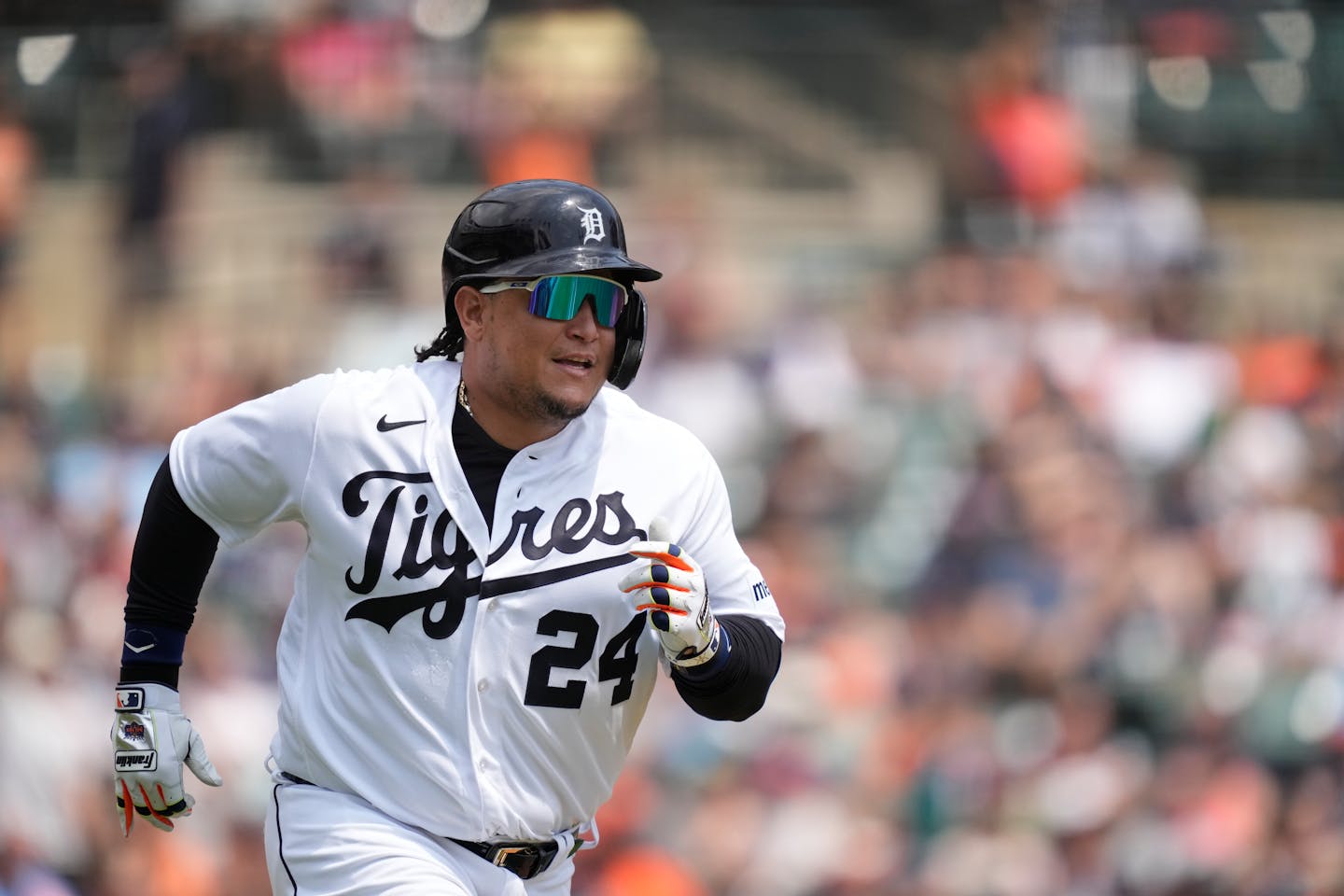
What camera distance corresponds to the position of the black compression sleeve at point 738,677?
13.2 ft

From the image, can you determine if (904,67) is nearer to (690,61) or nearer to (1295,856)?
(690,61)

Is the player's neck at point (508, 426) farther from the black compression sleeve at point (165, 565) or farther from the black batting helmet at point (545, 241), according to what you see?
the black compression sleeve at point (165, 565)

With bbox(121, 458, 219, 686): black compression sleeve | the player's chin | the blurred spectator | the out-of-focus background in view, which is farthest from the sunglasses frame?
the blurred spectator

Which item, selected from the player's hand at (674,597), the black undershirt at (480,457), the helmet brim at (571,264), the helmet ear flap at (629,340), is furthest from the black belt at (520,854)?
the helmet brim at (571,264)

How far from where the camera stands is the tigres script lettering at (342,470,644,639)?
4.07m

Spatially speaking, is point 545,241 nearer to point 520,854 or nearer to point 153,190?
point 520,854

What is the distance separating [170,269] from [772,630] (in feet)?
28.5

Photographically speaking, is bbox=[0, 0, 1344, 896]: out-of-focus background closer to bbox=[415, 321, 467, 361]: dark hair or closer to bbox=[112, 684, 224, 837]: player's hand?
bbox=[112, 684, 224, 837]: player's hand

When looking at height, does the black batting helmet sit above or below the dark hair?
above

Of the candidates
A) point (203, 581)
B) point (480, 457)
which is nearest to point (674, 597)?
point (480, 457)

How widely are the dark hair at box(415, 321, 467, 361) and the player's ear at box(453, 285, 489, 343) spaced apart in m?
0.12

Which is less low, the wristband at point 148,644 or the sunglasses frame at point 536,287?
the sunglasses frame at point 536,287

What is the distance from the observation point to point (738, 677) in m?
4.06

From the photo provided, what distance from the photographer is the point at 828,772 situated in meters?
9.28
